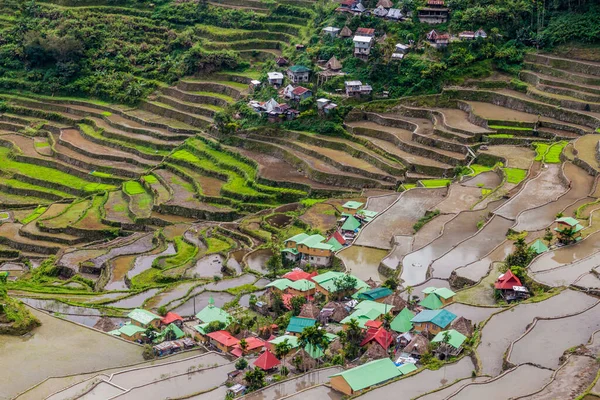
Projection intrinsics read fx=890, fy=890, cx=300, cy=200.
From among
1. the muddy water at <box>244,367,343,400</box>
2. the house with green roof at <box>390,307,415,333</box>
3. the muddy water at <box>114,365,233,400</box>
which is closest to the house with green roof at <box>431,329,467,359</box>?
the house with green roof at <box>390,307,415,333</box>

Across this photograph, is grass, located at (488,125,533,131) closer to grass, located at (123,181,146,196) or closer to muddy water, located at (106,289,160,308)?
grass, located at (123,181,146,196)

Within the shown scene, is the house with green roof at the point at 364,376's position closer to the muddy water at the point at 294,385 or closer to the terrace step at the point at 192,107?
the muddy water at the point at 294,385

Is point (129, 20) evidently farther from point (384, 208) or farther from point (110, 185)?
point (384, 208)

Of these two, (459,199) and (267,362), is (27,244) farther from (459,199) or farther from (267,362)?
(459,199)

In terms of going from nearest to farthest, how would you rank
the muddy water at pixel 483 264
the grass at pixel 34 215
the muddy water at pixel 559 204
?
the muddy water at pixel 483 264 → the muddy water at pixel 559 204 → the grass at pixel 34 215

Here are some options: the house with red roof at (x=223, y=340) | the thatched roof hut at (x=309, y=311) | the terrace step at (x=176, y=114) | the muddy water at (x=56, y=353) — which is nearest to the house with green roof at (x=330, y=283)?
the thatched roof hut at (x=309, y=311)

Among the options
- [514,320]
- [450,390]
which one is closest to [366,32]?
[514,320]
